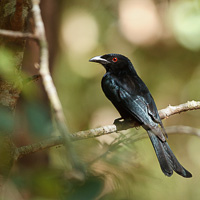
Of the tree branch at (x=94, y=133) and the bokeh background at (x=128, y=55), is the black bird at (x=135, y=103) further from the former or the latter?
the bokeh background at (x=128, y=55)

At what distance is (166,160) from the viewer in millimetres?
3402

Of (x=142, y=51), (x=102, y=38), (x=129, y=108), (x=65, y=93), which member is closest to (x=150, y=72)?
(x=142, y=51)

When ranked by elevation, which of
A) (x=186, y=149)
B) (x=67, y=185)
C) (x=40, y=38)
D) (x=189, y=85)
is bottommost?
(x=186, y=149)

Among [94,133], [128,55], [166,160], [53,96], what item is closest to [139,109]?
[166,160]

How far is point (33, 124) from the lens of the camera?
117 cm

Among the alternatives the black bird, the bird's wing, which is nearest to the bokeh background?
the black bird

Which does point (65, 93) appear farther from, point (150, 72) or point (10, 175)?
point (10, 175)

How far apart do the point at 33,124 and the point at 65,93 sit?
31.6ft

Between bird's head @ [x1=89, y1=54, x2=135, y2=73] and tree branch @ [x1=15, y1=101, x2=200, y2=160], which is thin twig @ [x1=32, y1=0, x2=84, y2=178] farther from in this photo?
bird's head @ [x1=89, y1=54, x2=135, y2=73]

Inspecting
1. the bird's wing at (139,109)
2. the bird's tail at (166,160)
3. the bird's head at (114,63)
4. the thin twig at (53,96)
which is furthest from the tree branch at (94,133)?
the bird's head at (114,63)

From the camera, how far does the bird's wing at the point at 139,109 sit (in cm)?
369

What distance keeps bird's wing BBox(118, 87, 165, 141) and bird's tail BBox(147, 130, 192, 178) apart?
7cm

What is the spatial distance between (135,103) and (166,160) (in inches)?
32.6

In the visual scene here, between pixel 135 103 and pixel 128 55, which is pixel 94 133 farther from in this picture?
pixel 128 55
